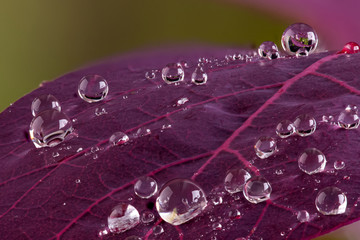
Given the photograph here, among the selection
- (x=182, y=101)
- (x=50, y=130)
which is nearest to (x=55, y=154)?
(x=50, y=130)

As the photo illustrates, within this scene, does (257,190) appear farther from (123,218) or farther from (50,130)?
(50,130)

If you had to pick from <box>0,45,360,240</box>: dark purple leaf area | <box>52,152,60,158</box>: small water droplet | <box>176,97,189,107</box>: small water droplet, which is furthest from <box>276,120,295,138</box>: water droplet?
<box>52,152,60,158</box>: small water droplet

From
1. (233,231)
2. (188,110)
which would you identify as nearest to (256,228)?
(233,231)

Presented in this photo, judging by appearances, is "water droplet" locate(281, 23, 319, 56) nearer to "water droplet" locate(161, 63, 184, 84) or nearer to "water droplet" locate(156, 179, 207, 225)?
"water droplet" locate(161, 63, 184, 84)

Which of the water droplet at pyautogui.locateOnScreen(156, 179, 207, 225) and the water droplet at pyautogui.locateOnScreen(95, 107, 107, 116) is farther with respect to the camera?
the water droplet at pyautogui.locateOnScreen(95, 107, 107, 116)

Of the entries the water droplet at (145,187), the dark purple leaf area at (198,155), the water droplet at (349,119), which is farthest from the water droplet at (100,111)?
the water droplet at (349,119)

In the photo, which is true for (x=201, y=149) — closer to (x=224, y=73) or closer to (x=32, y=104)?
(x=224, y=73)

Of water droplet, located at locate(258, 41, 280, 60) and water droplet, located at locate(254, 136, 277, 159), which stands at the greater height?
water droplet, located at locate(258, 41, 280, 60)
